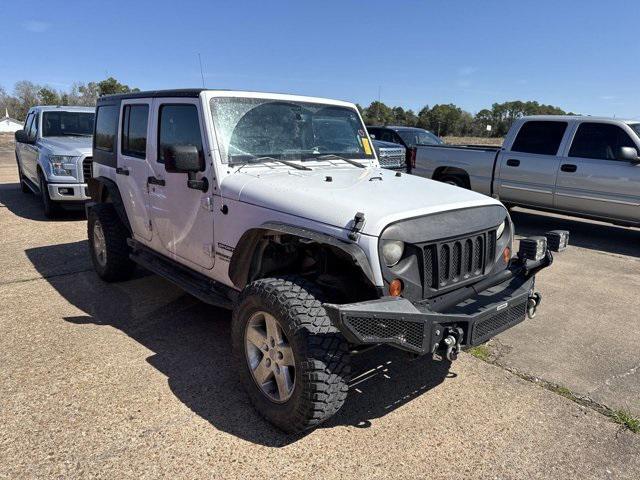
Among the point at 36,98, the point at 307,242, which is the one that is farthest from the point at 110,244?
the point at 36,98

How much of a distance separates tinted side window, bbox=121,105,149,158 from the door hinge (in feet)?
3.85

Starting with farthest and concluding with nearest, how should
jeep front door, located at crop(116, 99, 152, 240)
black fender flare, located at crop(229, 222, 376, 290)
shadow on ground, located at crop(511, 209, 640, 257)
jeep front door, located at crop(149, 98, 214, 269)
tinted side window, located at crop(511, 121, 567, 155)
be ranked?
tinted side window, located at crop(511, 121, 567, 155) < shadow on ground, located at crop(511, 209, 640, 257) < jeep front door, located at crop(116, 99, 152, 240) < jeep front door, located at crop(149, 98, 214, 269) < black fender flare, located at crop(229, 222, 376, 290)

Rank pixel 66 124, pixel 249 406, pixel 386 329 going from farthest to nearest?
pixel 66 124, pixel 249 406, pixel 386 329

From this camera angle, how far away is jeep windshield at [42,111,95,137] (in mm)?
9383

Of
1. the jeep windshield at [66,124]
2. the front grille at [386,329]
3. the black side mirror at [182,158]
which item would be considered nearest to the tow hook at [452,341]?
the front grille at [386,329]

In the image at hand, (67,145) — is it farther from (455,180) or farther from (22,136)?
(455,180)

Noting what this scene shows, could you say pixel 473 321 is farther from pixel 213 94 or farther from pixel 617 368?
pixel 213 94

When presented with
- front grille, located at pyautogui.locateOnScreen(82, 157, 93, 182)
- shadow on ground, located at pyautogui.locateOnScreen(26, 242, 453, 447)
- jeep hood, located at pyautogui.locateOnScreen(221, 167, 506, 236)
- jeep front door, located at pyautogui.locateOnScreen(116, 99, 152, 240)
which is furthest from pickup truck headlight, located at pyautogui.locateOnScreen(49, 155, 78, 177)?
jeep hood, located at pyautogui.locateOnScreen(221, 167, 506, 236)

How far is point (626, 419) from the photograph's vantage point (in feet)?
10.0

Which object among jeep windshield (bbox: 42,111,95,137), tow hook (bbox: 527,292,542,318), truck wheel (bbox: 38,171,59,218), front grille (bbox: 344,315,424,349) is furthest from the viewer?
jeep windshield (bbox: 42,111,95,137)


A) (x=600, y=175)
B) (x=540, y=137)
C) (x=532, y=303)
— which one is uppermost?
(x=540, y=137)

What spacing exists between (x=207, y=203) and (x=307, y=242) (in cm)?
106

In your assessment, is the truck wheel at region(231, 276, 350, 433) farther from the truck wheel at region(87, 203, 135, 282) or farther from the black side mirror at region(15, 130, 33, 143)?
the black side mirror at region(15, 130, 33, 143)

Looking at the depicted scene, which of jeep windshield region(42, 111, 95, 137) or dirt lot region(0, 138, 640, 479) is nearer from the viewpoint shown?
dirt lot region(0, 138, 640, 479)
